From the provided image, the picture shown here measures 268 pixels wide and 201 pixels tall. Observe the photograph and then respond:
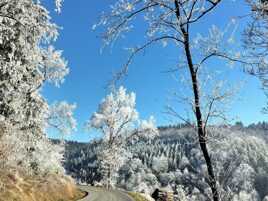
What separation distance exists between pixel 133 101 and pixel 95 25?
3511cm

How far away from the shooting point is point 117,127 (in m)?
41.3

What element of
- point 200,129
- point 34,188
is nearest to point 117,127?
point 34,188

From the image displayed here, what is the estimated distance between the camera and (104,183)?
144 ft

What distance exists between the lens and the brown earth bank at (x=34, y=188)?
19.1 metres

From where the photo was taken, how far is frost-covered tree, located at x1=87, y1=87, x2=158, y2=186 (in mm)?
40838

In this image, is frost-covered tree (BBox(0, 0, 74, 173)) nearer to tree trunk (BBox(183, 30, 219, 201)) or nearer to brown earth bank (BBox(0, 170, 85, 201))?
brown earth bank (BBox(0, 170, 85, 201))

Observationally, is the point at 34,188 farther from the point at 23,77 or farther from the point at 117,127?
the point at 117,127

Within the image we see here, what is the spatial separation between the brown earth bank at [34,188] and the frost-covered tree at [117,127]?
12747 mm

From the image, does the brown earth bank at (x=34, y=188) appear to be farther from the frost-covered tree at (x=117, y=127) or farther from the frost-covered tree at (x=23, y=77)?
the frost-covered tree at (x=117, y=127)

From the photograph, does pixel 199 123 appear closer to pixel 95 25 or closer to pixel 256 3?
pixel 256 3

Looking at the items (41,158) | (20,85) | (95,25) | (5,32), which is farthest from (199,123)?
(41,158)

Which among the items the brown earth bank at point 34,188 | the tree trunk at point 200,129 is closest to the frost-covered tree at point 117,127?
the brown earth bank at point 34,188

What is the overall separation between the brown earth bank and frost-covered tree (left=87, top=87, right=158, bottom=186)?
41.8 ft

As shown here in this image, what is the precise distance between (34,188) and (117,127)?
1984 centimetres
